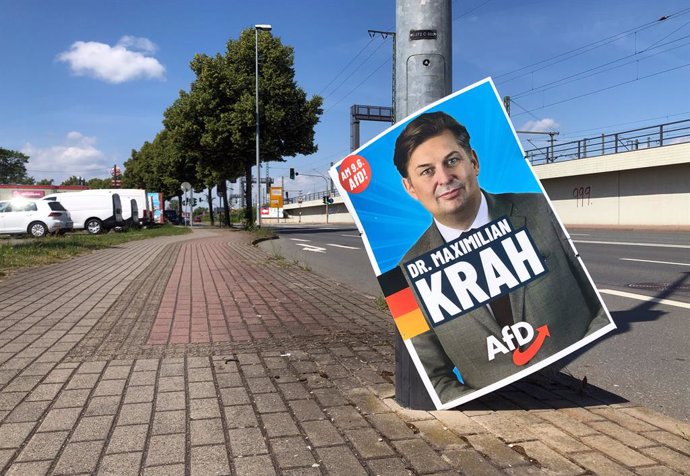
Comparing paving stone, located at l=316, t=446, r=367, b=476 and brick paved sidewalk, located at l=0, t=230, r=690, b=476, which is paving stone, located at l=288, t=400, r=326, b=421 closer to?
brick paved sidewalk, located at l=0, t=230, r=690, b=476

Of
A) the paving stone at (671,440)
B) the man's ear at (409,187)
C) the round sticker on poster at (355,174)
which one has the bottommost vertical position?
the paving stone at (671,440)

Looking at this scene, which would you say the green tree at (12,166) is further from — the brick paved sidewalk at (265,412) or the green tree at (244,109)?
the brick paved sidewalk at (265,412)

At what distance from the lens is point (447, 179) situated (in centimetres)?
306

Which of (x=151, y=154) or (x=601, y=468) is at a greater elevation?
(x=151, y=154)

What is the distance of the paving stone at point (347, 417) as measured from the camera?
9.87 feet

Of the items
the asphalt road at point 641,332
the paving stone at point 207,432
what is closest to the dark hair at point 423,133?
the paving stone at point 207,432

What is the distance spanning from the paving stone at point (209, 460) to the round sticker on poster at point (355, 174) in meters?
1.52

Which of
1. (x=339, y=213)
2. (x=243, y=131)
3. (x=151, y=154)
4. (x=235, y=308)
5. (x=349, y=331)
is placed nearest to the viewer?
(x=349, y=331)

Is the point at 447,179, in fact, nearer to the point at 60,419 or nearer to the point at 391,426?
the point at 391,426

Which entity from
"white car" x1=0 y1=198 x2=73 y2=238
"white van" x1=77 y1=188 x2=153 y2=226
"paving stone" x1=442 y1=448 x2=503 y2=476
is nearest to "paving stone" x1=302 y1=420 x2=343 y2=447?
"paving stone" x1=442 y1=448 x2=503 y2=476

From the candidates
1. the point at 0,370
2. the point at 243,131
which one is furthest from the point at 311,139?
the point at 0,370

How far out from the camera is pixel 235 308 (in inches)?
258

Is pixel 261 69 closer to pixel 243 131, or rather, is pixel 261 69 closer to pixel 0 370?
pixel 243 131

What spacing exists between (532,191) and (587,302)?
67 cm
